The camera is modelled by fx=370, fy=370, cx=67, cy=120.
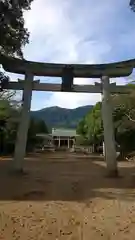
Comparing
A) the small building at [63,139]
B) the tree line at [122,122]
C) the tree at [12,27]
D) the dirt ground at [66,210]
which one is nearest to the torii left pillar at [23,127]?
the dirt ground at [66,210]

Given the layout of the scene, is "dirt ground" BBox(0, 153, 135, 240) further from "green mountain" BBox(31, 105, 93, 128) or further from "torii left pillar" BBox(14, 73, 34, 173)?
"green mountain" BBox(31, 105, 93, 128)

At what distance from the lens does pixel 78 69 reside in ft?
49.1

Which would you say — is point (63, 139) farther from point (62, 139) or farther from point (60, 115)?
point (60, 115)

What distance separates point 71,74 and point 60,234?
9.06 meters

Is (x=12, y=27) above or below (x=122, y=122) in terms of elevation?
above

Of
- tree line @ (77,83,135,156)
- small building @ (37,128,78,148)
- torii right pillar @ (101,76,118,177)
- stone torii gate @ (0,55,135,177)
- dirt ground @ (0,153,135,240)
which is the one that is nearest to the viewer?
dirt ground @ (0,153,135,240)

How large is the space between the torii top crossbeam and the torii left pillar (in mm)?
359

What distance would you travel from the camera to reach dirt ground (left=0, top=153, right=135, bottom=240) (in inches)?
267

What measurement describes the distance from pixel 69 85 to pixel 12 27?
5.15 meters

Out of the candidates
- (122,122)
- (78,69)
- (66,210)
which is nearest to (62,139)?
(122,122)

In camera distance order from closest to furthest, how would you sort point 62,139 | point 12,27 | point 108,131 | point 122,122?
1. point 12,27
2. point 108,131
3. point 122,122
4. point 62,139

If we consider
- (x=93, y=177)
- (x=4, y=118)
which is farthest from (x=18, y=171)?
(x=4, y=118)

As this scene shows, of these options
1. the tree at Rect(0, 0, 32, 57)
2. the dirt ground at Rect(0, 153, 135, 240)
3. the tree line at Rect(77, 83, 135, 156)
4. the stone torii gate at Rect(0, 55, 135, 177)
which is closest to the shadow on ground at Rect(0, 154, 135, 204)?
the dirt ground at Rect(0, 153, 135, 240)

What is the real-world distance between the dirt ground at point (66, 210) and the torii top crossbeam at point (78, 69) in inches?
191
